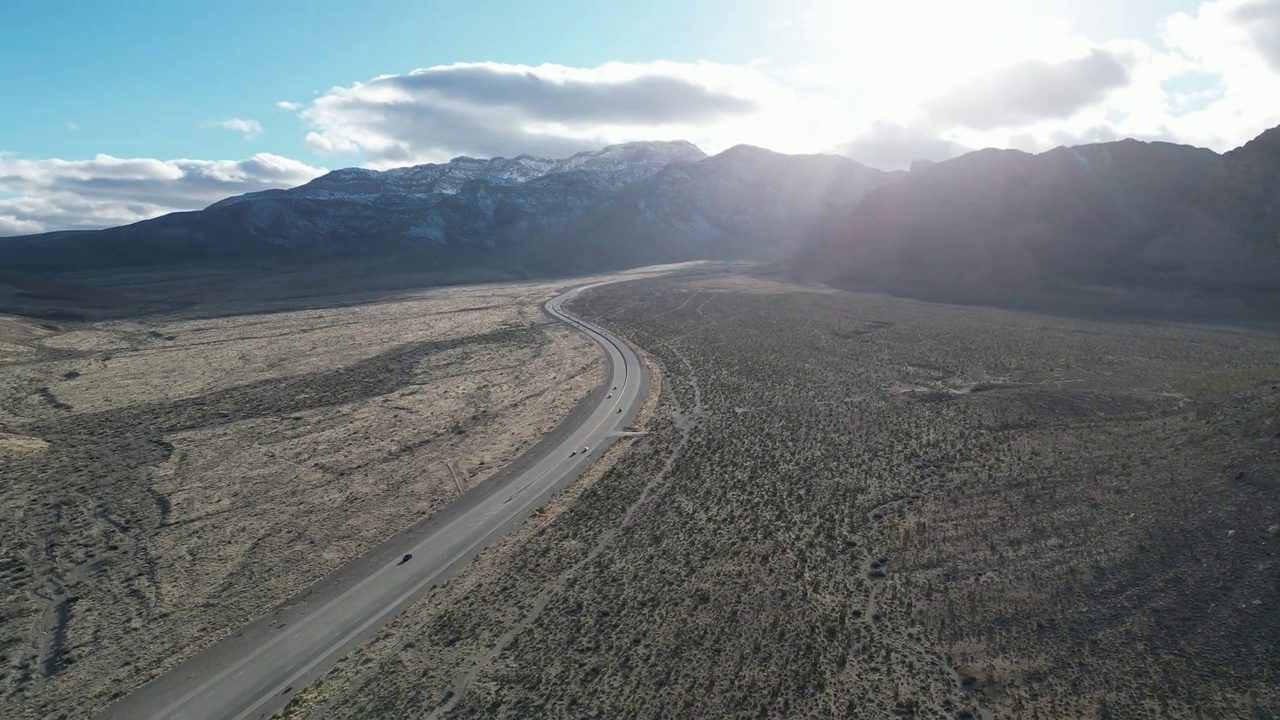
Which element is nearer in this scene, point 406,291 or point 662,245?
point 406,291

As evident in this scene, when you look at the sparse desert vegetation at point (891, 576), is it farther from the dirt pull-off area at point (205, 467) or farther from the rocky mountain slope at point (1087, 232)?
the rocky mountain slope at point (1087, 232)

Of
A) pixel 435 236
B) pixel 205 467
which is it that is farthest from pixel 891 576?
pixel 435 236

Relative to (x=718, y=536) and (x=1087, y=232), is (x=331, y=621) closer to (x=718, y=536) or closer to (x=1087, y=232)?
(x=718, y=536)

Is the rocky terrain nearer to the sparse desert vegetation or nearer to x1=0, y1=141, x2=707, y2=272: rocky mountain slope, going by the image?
x1=0, y1=141, x2=707, y2=272: rocky mountain slope

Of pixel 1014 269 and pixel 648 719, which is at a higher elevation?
pixel 1014 269

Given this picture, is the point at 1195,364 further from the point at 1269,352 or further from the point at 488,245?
the point at 488,245

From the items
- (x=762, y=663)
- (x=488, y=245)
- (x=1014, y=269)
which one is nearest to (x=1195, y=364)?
(x=762, y=663)

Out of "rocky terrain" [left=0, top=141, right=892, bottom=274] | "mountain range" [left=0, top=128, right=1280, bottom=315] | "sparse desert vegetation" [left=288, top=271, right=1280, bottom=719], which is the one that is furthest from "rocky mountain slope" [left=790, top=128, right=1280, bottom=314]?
"rocky terrain" [left=0, top=141, right=892, bottom=274]
